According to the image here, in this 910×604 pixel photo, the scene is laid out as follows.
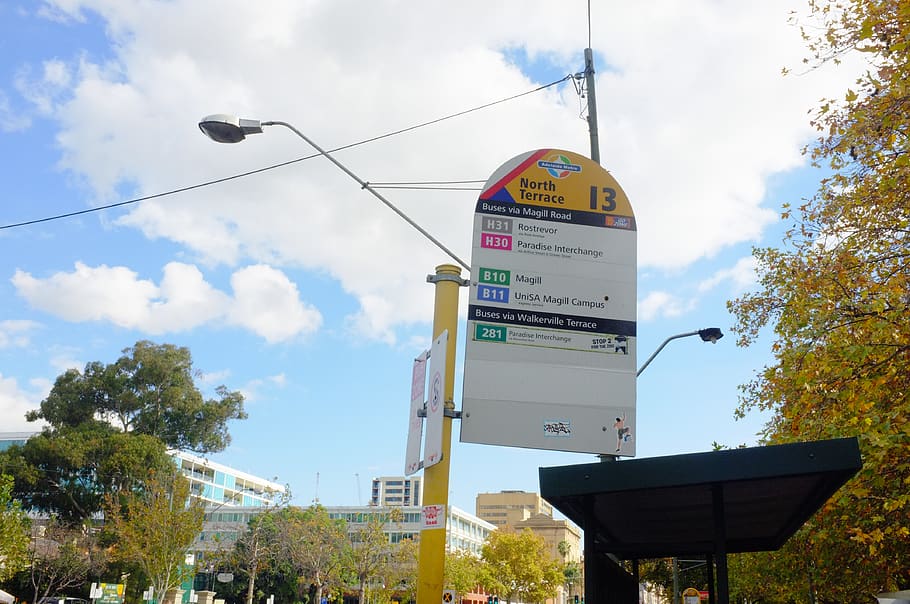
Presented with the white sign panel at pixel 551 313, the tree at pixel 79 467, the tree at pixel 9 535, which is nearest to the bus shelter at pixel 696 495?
the white sign panel at pixel 551 313

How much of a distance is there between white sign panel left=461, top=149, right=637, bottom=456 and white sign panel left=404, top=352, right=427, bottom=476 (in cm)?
52

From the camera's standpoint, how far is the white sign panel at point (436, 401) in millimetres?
7992

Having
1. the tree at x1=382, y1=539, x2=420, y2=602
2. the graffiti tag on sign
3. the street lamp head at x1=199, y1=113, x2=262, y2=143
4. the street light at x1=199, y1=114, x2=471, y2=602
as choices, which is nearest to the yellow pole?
the street light at x1=199, y1=114, x2=471, y2=602

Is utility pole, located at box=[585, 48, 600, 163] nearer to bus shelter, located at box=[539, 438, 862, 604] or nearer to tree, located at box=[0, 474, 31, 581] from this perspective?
bus shelter, located at box=[539, 438, 862, 604]

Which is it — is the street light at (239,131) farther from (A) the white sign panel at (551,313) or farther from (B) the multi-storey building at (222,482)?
(B) the multi-storey building at (222,482)

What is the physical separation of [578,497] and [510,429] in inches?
68.9

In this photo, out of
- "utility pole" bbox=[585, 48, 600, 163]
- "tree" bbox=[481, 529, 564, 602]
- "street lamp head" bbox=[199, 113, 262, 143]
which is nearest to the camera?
"street lamp head" bbox=[199, 113, 262, 143]

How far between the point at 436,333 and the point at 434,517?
1942mm

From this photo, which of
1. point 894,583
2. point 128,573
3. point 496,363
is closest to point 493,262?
point 496,363

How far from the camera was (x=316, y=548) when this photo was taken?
6800 cm

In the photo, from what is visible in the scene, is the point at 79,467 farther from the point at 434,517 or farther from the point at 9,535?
the point at 434,517

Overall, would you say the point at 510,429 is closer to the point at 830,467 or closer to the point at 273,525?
the point at 830,467

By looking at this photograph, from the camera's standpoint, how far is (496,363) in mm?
8461

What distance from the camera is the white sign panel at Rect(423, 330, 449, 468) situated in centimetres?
799
